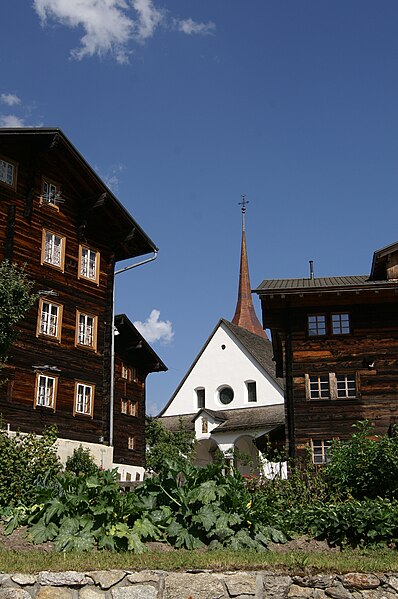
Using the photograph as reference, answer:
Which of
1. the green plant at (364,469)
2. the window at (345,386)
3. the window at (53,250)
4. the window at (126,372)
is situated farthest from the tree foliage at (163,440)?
the green plant at (364,469)

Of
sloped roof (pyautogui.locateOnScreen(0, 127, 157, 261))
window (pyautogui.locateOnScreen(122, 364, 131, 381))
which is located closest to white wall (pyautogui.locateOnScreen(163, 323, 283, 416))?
window (pyautogui.locateOnScreen(122, 364, 131, 381))

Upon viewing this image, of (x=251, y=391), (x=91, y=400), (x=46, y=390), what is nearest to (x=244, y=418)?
(x=251, y=391)

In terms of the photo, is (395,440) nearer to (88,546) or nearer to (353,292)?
(88,546)

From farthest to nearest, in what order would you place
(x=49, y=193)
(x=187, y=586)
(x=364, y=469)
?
(x=49, y=193), (x=364, y=469), (x=187, y=586)

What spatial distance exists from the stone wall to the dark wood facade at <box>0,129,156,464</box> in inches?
641

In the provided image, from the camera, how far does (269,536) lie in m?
11.5

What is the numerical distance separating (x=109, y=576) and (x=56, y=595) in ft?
2.24

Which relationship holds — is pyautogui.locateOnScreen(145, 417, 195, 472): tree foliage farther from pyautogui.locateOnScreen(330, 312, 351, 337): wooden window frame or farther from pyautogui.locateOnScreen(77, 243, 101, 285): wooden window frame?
pyautogui.locateOnScreen(330, 312, 351, 337): wooden window frame

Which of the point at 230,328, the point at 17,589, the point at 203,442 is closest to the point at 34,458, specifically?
the point at 17,589

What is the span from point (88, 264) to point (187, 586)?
22.1m

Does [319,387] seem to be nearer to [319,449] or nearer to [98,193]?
[319,449]

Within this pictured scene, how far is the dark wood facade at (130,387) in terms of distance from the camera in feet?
117

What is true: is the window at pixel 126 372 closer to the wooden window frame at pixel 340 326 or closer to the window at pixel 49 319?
the window at pixel 49 319

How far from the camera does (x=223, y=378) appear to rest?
5262cm
